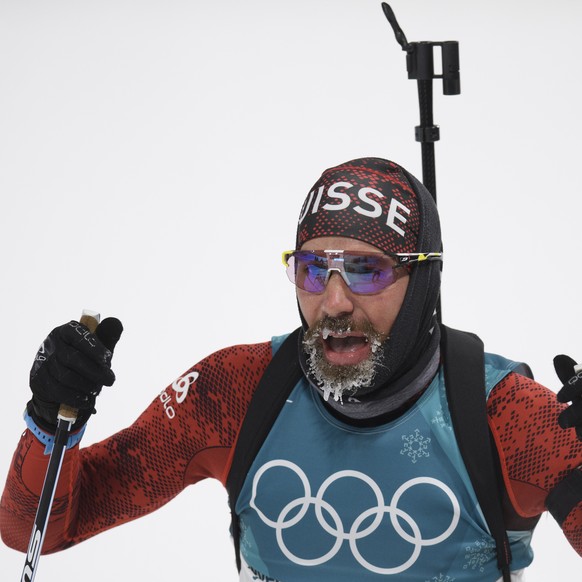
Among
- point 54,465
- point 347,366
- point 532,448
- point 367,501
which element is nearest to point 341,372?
point 347,366

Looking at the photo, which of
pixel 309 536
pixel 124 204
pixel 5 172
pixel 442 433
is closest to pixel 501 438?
pixel 442 433

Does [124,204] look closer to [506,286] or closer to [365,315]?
[506,286]

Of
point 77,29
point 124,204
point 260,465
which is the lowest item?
point 260,465

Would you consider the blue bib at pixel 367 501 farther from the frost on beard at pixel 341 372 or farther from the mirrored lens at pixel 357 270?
the mirrored lens at pixel 357 270

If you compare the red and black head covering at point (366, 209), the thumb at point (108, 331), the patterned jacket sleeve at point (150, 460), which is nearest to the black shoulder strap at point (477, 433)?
the red and black head covering at point (366, 209)

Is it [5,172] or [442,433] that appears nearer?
[442,433]

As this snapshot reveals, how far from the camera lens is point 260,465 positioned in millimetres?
3277

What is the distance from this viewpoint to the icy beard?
3115 millimetres

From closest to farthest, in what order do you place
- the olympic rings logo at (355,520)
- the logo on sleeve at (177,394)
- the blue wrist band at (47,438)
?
the olympic rings logo at (355,520)
the blue wrist band at (47,438)
the logo on sleeve at (177,394)


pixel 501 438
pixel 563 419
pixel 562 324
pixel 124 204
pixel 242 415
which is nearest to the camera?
pixel 563 419

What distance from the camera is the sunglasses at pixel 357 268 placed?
3.12 meters

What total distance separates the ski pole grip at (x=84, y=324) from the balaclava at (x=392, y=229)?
51 centimetres

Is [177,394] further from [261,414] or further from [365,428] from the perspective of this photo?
[365,428]

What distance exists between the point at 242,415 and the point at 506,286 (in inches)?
109
